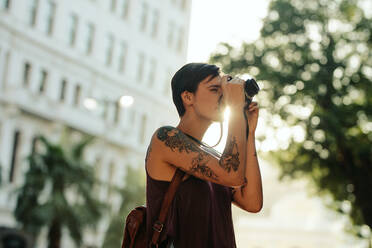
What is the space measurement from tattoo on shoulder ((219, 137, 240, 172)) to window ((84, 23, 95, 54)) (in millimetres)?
43801

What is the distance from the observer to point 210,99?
120 inches

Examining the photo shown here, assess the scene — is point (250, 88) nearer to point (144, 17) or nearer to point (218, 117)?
point (218, 117)

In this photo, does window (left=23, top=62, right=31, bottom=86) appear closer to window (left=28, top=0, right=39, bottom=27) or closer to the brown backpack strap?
window (left=28, top=0, right=39, bottom=27)

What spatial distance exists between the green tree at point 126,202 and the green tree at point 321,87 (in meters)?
8.62

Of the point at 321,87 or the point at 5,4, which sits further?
the point at 5,4

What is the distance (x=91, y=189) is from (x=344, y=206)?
9298mm

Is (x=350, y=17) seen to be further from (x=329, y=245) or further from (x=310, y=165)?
(x=329, y=245)

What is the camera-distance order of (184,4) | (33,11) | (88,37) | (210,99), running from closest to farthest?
1. (210,99)
2. (33,11)
3. (88,37)
4. (184,4)

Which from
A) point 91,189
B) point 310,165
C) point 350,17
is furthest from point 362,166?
point 91,189

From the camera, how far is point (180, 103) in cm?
314

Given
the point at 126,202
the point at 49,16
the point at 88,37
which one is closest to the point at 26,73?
the point at 49,16

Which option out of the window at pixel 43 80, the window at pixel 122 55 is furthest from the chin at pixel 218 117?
the window at pixel 122 55

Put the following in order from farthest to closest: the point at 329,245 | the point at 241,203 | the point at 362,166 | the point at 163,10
Result: the point at 329,245
the point at 163,10
the point at 362,166
the point at 241,203

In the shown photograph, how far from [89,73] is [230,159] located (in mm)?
43553
